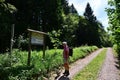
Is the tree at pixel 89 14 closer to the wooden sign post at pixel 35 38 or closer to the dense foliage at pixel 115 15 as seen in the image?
the dense foliage at pixel 115 15

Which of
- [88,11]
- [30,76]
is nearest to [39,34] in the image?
[30,76]

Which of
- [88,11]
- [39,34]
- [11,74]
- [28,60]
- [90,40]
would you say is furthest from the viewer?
[88,11]

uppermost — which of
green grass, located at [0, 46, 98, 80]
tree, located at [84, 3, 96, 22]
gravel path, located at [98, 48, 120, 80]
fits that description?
tree, located at [84, 3, 96, 22]

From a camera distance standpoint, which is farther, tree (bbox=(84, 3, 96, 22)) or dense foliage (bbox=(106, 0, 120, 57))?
tree (bbox=(84, 3, 96, 22))

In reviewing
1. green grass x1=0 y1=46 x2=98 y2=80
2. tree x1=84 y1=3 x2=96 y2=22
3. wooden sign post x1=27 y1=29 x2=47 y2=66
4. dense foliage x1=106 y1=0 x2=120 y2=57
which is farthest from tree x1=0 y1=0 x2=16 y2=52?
tree x1=84 y1=3 x2=96 y2=22

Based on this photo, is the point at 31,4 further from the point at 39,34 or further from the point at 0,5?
the point at 39,34

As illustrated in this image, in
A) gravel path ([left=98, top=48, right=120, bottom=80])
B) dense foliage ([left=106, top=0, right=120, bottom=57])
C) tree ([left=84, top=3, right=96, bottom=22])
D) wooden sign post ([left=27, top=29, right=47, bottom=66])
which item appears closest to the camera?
wooden sign post ([left=27, top=29, right=47, bottom=66])

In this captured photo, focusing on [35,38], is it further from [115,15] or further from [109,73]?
[115,15]

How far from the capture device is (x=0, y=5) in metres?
27.6

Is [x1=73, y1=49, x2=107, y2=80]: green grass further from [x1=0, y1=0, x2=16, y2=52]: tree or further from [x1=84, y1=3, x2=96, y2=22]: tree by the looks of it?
[x1=84, y1=3, x2=96, y2=22]: tree

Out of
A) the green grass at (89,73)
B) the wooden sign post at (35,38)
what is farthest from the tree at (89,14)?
the wooden sign post at (35,38)

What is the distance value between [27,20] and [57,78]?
3147 centimetres

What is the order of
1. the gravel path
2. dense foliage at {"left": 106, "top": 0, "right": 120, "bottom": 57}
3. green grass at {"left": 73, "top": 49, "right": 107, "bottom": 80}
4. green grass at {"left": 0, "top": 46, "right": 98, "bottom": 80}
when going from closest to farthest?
green grass at {"left": 0, "top": 46, "right": 98, "bottom": 80} < green grass at {"left": 73, "top": 49, "right": 107, "bottom": 80} < the gravel path < dense foliage at {"left": 106, "top": 0, "right": 120, "bottom": 57}

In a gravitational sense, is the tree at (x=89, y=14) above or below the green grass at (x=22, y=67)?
above
